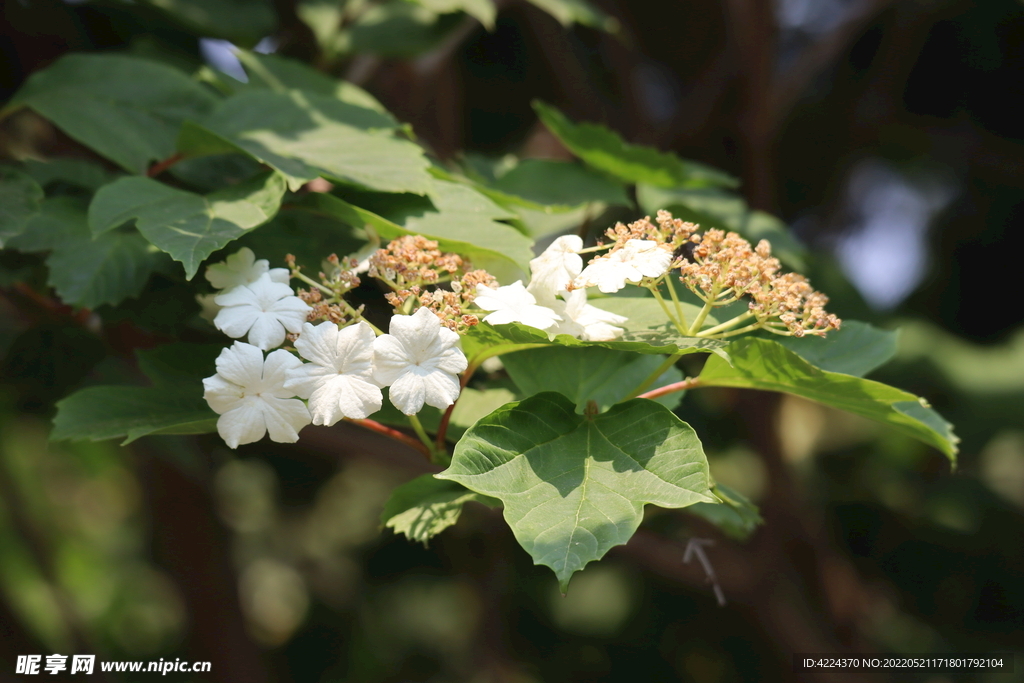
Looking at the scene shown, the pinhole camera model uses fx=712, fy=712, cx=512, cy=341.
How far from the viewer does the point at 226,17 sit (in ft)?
5.24

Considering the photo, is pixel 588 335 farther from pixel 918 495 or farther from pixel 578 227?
pixel 918 495

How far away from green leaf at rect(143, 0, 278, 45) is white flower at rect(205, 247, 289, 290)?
0.90 metres

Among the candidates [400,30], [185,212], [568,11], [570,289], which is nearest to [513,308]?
[570,289]

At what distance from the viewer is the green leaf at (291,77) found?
1353 mm

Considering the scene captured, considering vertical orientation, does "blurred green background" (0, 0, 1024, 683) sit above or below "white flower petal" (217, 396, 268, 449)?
below

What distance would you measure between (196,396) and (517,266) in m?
0.44

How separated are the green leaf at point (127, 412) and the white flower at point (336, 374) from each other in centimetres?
16

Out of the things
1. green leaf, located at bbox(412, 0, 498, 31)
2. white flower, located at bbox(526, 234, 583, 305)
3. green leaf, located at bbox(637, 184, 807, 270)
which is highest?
green leaf, located at bbox(412, 0, 498, 31)

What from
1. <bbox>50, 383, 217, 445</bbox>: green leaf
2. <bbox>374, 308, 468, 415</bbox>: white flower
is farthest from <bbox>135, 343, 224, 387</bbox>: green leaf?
<bbox>374, 308, 468, 415</bbox>: white flower

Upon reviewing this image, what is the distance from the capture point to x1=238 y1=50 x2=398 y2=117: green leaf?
135 centimetres

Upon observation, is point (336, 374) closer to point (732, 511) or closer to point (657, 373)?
point (657, 373)

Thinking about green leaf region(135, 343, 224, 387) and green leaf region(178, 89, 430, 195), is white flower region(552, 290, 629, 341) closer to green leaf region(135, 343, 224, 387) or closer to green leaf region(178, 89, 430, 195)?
green leaf region(178, 89, 430, 195)

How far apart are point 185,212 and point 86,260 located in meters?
0.24

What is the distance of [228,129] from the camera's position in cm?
105
